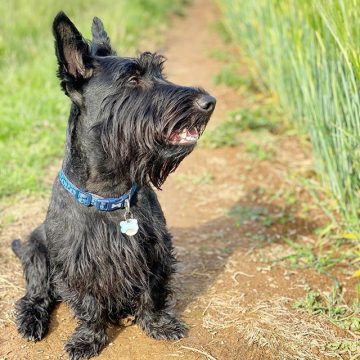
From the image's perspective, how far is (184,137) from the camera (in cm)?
277

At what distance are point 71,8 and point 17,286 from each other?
744 centimetres

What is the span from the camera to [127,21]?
10.1 m

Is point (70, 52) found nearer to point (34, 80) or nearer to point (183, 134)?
point (183, 134)

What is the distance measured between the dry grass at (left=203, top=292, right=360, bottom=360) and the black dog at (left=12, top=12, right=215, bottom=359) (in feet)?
1.15

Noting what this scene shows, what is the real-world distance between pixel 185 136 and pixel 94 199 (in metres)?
0.60

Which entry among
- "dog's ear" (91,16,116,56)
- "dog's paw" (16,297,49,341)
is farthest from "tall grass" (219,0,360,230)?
"dog's paw" (16,297,49,341)

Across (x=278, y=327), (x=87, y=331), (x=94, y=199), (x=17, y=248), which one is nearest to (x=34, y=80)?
(x=17, y=248)

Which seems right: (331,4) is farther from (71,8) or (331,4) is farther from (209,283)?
(71,8)

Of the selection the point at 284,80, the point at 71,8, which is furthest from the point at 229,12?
the point at 284,80

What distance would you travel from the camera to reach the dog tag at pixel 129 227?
288cm

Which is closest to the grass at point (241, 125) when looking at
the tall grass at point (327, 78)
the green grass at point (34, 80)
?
the tall grass at point (327, 78)

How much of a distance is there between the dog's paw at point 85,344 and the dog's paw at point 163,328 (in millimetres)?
271

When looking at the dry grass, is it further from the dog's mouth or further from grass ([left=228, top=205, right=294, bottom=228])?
the dog's mouth

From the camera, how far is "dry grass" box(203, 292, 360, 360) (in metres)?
3.10
